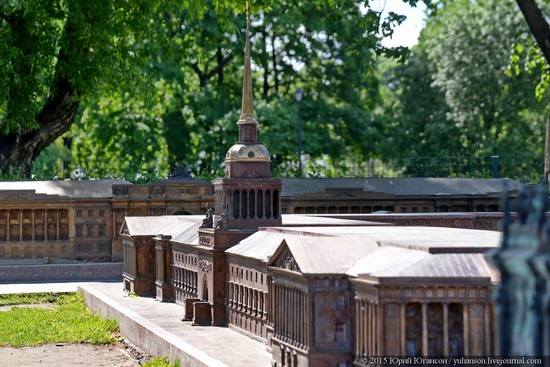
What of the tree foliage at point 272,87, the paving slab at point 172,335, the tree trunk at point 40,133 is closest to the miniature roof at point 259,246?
the paving slab at point 172,335

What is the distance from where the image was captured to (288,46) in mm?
61062

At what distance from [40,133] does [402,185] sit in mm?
15504

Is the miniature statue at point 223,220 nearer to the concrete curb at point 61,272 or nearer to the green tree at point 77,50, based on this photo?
the green tree at point 77,50

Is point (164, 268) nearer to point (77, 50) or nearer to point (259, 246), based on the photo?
→ point (259, 246)

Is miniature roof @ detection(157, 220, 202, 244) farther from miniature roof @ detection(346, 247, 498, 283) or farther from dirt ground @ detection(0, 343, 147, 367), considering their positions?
miniature roof @ detection(346, 247, 498, 283)

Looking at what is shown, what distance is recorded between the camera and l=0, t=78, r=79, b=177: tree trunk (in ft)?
155

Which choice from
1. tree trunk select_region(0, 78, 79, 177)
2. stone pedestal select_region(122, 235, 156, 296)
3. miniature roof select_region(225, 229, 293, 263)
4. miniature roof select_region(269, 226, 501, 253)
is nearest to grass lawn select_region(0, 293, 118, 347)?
stone pedestal select_region(122, 235, 156, 296)

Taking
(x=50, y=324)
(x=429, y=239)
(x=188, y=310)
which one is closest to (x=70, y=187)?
(x=50, y=324)

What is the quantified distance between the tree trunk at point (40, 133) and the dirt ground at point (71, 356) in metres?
19.6

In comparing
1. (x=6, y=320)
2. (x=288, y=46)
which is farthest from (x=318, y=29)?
(x=6, y=320)

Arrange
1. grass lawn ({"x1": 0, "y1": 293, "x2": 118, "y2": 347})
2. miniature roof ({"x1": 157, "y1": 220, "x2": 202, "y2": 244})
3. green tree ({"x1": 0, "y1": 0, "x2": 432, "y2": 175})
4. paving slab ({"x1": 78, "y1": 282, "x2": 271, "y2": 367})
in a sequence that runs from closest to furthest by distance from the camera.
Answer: paving slab ({"x1": 78, "y1": 282, "x2": 271, "y2": 367}) → grass lawn ({"x1": 0, "y1": 293, "x2": 118, "y2": 347}) → miniature roof ({"x1": 157, "y1": 220, "x2": 202, "y2": 244}) → green tree ({"x1": 0, "y1": 0, "x2": 432, "y2": 175})

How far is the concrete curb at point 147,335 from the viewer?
23.0m

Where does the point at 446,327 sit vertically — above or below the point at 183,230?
below

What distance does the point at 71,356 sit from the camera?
2761 cm
